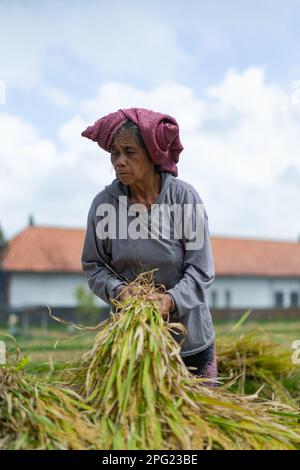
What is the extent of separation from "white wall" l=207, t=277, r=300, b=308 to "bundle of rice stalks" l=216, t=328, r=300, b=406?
2659 centimetres

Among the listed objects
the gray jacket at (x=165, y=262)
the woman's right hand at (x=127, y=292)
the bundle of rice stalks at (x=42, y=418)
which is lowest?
the bundle of rice stalks at (x=42, y=418)

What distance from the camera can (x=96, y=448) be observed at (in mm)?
2051

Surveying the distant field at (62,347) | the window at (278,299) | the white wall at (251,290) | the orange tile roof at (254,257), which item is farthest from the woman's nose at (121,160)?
the window at (278,299)

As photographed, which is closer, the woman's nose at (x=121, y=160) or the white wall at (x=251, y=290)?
the woman's nose at (x=121, y=160)

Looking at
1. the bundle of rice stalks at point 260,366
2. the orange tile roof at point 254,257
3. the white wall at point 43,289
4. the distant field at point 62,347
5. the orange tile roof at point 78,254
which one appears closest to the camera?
the distant field at point 62,347

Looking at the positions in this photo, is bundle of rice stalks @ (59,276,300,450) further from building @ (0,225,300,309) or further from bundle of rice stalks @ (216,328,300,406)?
building @ (0,225,300,309)

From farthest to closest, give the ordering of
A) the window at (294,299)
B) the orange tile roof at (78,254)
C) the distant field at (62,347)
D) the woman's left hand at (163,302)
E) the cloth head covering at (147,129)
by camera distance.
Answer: the window at (294,299) < the orange tile roof at (78,254) < the distant field at (62,347) < the cloth head covering at (147,129) < the woman's left hand at (163,302)

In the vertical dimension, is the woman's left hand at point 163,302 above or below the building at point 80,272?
below

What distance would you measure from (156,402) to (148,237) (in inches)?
31.8

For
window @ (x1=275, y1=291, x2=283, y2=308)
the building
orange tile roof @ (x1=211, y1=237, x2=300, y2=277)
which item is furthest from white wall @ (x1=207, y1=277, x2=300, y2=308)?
orange tile roof @ (x1=211, y1=237, x2=300, y2=277)

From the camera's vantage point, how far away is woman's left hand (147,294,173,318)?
257 centimetres

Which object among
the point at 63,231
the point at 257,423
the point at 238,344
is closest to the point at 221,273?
the point at 63,231

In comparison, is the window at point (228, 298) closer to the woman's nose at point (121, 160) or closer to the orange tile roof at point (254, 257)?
the orange tile roof at point (254, 257)

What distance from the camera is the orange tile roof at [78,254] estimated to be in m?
29.9
